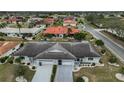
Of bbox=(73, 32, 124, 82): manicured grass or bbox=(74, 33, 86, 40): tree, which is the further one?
bbox=(74, 33, 86, 40): tree

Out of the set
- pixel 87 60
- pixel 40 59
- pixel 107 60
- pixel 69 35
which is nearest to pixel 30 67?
pixel 40 59

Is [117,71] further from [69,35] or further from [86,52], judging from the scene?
[69,35]

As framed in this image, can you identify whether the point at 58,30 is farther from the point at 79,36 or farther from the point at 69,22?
the point at 79,36

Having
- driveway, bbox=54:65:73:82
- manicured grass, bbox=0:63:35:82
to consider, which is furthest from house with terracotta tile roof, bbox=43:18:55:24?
→ driveway, bbox=54:65:73:82

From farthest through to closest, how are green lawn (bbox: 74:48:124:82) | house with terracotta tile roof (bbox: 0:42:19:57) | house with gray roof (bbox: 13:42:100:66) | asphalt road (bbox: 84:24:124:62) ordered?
1. asphalt road (bbox: 84:24:124:62)
2. house with terracotta tile roof (bbox: 0:42:19:57)
3. house with gray roof (bbox: 13:42:100:66)
4. green lawn (bbox: 74:48:124:82)

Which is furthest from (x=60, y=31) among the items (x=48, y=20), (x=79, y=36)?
(x=48, y=20)

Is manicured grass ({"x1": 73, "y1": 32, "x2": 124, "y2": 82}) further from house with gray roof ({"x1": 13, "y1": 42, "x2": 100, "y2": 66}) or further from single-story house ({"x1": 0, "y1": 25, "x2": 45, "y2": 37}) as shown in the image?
single-story house ({"x1": 0, "y1": 25, "x2": 45, "y2": 37})

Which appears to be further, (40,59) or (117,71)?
(40,59)
